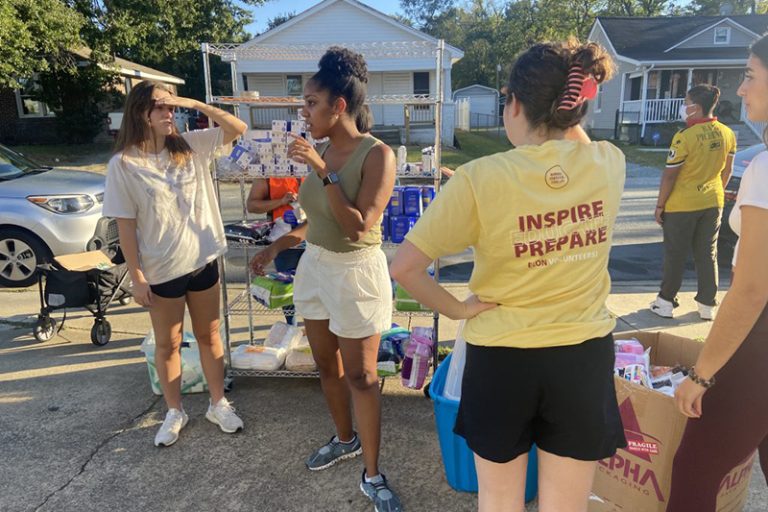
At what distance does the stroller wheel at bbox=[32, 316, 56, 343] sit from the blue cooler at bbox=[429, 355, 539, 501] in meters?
3.66

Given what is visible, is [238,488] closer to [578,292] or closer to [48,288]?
[578,292]

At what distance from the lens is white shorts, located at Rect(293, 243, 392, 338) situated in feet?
8.16

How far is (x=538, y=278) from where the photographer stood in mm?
1513

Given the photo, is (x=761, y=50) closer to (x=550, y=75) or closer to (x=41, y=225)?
(x=550, y=75)

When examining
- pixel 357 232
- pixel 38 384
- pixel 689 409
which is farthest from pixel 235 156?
pixel 689 409

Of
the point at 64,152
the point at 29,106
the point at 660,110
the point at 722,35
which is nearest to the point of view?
the point at 64,152

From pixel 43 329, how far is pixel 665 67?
81.7ft

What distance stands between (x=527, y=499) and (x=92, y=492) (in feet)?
7.07

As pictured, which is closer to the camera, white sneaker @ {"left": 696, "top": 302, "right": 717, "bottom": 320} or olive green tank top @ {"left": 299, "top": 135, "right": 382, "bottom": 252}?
olive green tank top @ {"left": 299, "top": 135, "right": 382, "bottom": 252}

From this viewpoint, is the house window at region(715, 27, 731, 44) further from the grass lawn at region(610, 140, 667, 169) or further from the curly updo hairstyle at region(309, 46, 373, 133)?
the curly updo hairstyle at region(309, 46, 373, 133)

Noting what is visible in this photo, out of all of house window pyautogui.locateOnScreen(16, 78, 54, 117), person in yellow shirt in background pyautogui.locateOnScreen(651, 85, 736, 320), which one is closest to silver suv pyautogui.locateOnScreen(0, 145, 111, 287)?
person in yellow shirt in background pyautogui.locateOnScreen(651, 85, 736, 320)

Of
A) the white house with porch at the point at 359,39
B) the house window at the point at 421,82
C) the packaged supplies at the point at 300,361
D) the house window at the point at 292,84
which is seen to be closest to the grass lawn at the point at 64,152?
the white house with porch at the point at 359,39

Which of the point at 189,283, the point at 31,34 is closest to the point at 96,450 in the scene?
the point at 189,283

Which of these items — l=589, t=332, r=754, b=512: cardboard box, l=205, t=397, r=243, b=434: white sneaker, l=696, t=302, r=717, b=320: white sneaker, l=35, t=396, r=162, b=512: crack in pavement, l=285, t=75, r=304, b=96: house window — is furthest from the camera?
l=285, t=75, r=304, b=96: house window
